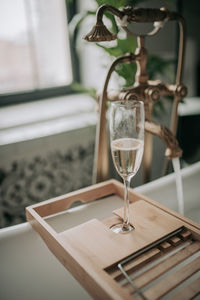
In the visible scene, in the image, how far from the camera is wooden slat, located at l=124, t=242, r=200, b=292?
0.51 metres

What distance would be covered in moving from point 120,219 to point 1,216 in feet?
2.94

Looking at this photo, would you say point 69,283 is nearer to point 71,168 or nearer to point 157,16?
point 157,16

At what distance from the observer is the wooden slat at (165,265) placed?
1.68 ft

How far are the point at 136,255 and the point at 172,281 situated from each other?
0.08m

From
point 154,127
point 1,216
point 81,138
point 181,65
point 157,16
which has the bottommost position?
point 1,216

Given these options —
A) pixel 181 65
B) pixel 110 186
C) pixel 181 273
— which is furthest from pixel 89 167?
pixel 181 273

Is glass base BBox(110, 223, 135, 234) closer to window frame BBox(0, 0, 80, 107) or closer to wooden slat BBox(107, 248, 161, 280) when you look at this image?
wooden slat BBox(107, 248, 161, 280)

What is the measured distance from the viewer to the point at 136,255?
562 mm

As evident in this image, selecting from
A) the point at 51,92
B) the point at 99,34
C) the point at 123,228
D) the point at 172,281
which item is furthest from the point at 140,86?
the point at 51,92

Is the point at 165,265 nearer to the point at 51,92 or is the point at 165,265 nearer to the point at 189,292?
the point at 189,292

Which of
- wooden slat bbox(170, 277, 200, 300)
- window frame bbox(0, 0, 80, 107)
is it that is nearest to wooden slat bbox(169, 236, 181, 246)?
wooden slat bbox(170, 277, 200, 300)

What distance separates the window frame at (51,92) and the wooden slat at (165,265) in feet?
4.71

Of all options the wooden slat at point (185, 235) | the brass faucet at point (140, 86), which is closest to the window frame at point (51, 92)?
the brass faucet at point (140, 86)

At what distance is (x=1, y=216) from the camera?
1415 millimetres
